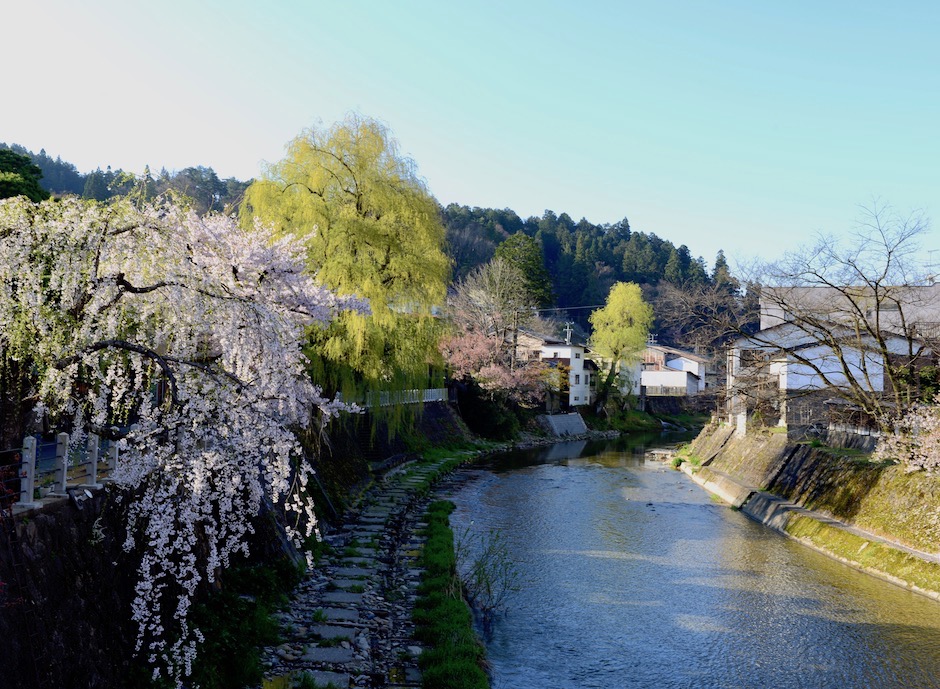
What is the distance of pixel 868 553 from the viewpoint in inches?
737

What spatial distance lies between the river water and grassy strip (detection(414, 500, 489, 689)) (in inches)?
26.1

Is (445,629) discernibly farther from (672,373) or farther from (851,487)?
(672,373)

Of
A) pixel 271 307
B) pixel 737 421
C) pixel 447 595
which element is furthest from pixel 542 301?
pixel 271 307

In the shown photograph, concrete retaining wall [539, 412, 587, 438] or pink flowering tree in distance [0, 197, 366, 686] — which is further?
concrete retaining wall [539, 412, 587, 438]

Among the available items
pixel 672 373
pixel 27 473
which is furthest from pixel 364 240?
Answer: pixel 672 373

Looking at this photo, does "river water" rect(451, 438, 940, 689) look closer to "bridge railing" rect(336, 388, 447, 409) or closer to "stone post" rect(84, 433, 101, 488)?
"bridge railing" rect(336, 388, 447, 409)

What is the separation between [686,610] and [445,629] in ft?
18.9

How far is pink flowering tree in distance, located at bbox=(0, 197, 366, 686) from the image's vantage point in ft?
28.0

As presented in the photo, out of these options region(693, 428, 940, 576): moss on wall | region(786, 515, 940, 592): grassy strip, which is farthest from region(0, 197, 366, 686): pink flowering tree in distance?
region(693, 428, 940, 576): moss on wall

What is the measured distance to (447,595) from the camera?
1440 cm

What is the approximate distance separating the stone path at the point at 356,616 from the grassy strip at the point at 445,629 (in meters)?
0.24

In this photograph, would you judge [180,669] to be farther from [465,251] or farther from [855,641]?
[465,251]

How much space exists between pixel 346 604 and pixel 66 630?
639 centimetres

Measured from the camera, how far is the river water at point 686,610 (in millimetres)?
12102
